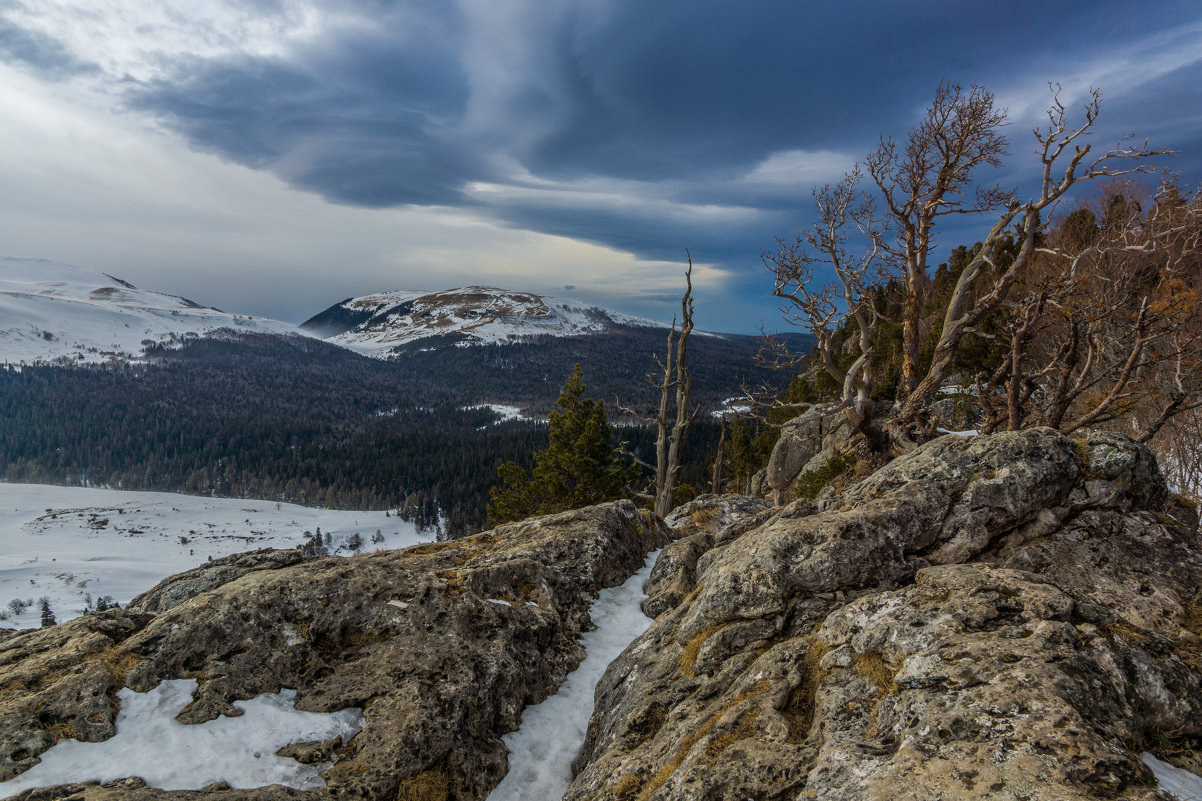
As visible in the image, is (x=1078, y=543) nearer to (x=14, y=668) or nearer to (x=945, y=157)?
(x=945, y=157)

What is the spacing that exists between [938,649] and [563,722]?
5615 millimetres

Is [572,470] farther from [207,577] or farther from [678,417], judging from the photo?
[207,577]

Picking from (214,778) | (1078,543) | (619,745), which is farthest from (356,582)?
(1078,543)

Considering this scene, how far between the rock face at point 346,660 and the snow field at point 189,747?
0.15 meters

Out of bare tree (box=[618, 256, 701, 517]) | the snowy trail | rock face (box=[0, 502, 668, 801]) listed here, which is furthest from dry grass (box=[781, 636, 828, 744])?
bare tree (box=[618, 256, 701, 517])

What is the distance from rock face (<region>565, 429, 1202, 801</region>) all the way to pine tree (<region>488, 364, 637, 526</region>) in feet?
57.0

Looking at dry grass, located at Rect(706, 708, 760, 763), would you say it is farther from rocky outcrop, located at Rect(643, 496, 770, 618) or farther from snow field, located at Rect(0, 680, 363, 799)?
rocky outcrop, located at Rect(643, 496, 770, 618)

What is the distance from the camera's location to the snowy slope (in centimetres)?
9481

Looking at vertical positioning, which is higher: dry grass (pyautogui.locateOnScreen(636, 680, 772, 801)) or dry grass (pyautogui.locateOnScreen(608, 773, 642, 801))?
dry grass (pyautogui.locateOnScreen(636, 680, 772, 801))

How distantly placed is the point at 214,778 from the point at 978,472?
11.4 m

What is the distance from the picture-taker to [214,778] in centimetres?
588

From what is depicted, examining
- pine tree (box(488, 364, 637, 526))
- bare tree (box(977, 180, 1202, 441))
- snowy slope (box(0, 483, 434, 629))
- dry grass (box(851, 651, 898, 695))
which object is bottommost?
snowy slope (box(0, 483, 434, 629))

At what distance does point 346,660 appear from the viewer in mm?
8086

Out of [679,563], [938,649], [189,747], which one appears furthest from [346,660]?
[938,649]
